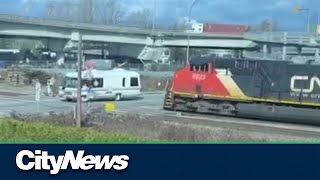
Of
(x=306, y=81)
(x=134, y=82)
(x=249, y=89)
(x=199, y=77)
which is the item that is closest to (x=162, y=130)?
(x=249, y=89)

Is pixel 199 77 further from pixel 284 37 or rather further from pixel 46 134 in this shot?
pixel 284 37

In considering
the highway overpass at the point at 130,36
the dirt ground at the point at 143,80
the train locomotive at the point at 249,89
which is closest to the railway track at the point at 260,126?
the train locomotive at the point at 249,89

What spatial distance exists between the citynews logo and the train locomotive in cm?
2160

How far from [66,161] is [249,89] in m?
23.1

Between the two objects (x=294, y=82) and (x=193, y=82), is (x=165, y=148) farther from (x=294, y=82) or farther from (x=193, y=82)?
(x=193, y=82)

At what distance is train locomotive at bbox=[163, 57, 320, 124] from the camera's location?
26.6 meters

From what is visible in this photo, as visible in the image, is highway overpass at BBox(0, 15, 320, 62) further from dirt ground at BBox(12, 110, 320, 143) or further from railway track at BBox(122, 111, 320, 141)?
dirt ground at BBox(12, 110, 320, 143)

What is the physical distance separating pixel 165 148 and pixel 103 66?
1563 inches

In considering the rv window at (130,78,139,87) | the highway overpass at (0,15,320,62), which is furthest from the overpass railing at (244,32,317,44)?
the rv window at (130,78,139,87)

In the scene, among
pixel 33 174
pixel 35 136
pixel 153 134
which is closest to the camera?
pixel 33 174

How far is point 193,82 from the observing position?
3012 cm

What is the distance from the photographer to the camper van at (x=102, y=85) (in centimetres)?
3872

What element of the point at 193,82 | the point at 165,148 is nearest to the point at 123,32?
the point at 193,82

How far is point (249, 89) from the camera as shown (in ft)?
92.6
